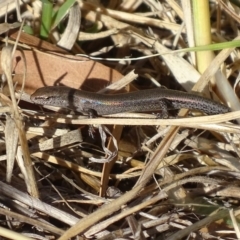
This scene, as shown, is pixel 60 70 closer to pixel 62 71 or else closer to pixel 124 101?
pixel 62 71

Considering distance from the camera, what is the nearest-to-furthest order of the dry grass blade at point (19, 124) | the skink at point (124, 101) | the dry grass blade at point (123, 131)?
the dry grass blade at point (19, 124), the dry grass blade at point (123, 131), the skink at point (124, 101)

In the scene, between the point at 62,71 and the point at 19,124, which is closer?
the point at 19,124

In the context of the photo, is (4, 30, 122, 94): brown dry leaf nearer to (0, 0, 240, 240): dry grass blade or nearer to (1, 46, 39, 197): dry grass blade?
(0, 0, 240, 240): dry grass blade

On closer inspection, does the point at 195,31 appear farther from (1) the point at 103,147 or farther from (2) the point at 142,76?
(1) the point at 103,147

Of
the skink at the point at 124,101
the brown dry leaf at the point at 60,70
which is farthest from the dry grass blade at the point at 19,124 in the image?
the brown dry leaf at the point at 60,70

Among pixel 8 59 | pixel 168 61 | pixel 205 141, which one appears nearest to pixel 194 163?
pixel 205 141

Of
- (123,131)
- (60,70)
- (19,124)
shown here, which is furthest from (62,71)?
(19,124)

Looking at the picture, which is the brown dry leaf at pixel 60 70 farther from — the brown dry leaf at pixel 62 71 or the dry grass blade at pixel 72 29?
the dry grass blade at pixel 72 29

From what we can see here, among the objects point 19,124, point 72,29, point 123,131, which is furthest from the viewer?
point 72,29
